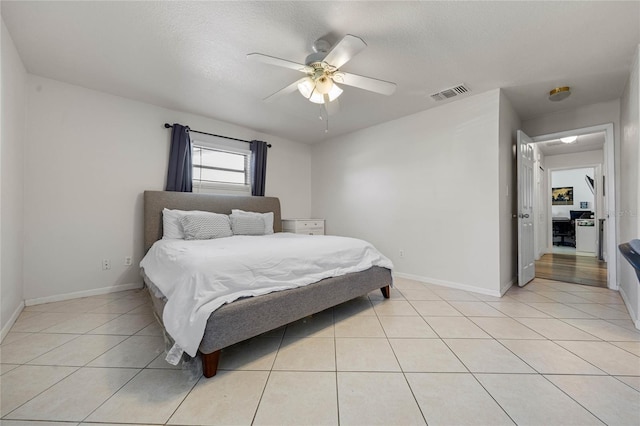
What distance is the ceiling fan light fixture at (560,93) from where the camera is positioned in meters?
2.81

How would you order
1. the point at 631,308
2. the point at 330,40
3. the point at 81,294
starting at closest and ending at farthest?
1. the point at 330,40
2. the point at 631,308
3. the point at 81,294

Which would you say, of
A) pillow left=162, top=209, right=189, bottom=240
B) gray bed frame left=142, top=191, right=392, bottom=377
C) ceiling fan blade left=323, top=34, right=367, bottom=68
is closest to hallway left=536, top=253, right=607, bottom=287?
gray bed frame left=142, top=191, right=392, bottom=377

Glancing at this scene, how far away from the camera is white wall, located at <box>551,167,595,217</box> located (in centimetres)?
795

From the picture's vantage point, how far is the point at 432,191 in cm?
342

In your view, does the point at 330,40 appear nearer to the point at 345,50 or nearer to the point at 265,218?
the point at 345,50

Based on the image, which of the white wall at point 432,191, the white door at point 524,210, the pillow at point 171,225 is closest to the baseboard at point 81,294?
the pillow at point 171,225

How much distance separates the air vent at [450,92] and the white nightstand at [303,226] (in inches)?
105

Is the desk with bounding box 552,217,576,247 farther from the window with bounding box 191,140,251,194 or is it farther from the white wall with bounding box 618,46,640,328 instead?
the window with bounding box 191,140,251,194

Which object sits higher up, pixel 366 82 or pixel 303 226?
pixel 366 82

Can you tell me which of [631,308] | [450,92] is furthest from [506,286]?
[450,92]

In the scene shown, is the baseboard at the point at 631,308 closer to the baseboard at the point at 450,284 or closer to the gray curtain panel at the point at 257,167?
the baseboard at the point at 450,284

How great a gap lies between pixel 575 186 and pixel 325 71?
10.4m

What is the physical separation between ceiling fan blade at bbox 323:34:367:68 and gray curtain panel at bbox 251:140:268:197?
2607 mm

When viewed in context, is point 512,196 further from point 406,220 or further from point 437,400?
point 437,400
